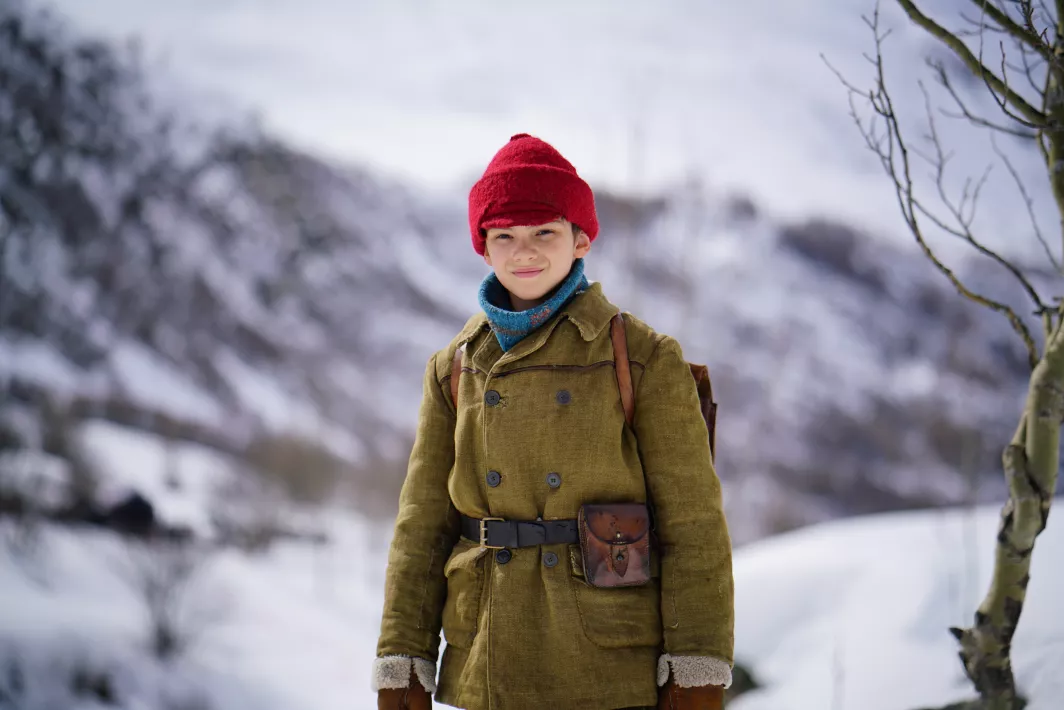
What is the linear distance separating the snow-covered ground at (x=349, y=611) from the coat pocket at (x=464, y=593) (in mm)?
1679

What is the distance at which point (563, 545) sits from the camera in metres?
1.38

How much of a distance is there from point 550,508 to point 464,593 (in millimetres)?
216

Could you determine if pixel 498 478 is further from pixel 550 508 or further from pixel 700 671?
pixel 700 671

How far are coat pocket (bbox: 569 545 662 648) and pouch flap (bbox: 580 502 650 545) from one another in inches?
2.4

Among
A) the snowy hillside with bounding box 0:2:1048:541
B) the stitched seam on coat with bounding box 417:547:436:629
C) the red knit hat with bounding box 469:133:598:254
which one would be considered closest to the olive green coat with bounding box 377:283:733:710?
the stitched seam on coat with bounding box 417:547:436:629

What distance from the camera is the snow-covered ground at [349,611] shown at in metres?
2.74

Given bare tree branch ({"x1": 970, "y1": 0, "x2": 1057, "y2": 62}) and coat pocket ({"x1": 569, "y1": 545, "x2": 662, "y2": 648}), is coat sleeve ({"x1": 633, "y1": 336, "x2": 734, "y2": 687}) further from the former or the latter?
bare tree branch ({"x1": 970, "y1": 0, "x2": 1057, "y2": 62})

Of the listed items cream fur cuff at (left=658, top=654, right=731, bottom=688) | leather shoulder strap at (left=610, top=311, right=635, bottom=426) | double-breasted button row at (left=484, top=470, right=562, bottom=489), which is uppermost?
leather shoulder strap at (left=610, top=311, right=635, bottom=426)

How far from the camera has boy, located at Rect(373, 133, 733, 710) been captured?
1.33 metres

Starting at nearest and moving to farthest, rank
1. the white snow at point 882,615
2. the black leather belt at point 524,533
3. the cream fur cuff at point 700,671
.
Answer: the cream fur cuff at point 700,671 → the black leather belt at point 524,533 → the white snow at point 882,615

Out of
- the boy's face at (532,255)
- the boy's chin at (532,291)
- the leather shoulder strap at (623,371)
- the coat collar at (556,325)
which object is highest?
the boy's face at (532,255)

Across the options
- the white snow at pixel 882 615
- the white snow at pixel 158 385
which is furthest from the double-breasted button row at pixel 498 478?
the white snow at pixel 158 385

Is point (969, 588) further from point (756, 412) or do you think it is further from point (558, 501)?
point (756, 412)

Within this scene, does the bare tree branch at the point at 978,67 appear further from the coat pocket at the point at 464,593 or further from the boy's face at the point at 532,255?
the coat pocket at the point at 464,593
